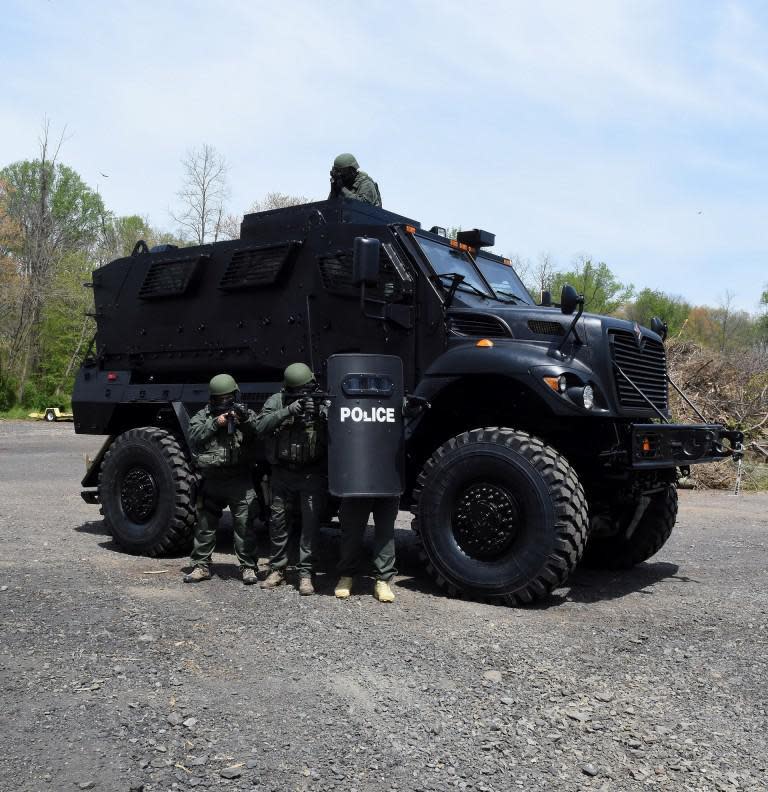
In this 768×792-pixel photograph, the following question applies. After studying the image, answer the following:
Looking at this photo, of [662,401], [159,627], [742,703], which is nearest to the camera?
[742,703]

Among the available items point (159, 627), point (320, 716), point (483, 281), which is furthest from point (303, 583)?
point (483, 281)

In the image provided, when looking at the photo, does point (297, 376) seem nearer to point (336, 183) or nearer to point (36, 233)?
point (336, 183)

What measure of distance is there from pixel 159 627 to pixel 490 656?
1.85 meters

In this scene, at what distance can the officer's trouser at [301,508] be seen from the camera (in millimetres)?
5871

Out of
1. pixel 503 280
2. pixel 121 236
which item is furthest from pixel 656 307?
pixel 503 280

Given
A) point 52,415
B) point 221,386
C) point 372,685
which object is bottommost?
point 372,685

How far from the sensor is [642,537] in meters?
6.69

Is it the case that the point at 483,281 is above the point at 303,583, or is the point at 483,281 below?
above

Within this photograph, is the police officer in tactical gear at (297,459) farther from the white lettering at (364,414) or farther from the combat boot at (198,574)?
the combat boot at (198,574)

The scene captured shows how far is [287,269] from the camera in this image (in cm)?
675

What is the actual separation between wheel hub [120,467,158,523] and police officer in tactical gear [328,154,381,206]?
2.87 meters

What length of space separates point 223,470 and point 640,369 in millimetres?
3144

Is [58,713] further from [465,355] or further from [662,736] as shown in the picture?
[465,355]

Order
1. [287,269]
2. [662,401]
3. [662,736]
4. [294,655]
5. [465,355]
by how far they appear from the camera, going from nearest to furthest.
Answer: [662,736], [294,655], [465,355], [662,401], [287,269]
